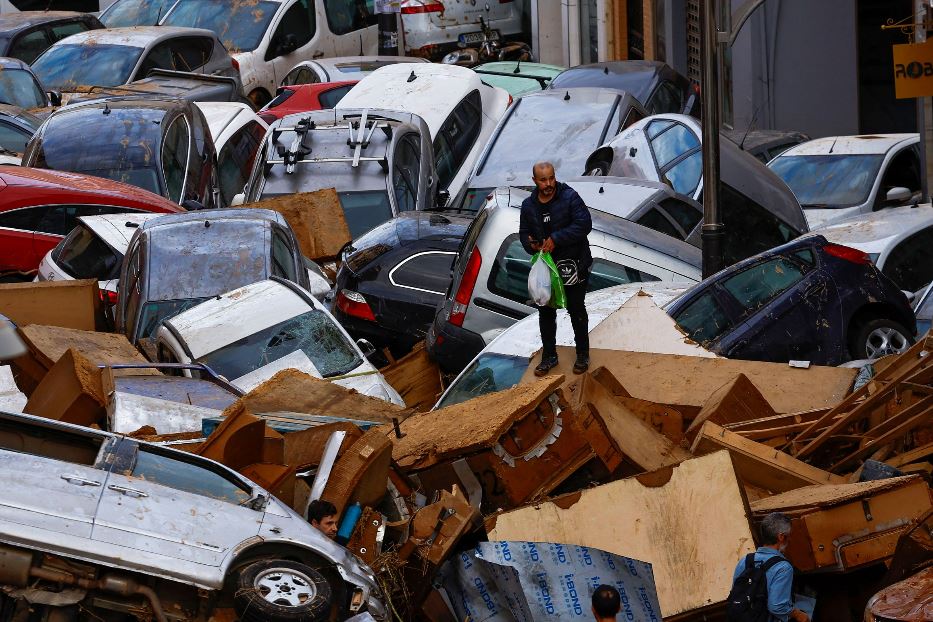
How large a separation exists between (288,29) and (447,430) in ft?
63.7

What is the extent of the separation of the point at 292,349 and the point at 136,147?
7265 millimetres

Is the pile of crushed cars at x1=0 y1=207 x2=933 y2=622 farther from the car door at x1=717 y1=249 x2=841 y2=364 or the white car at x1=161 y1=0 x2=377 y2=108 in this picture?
the white car at x1=161 y1=0 x2=377 y2=108

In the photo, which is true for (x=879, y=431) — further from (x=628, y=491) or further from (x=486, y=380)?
(x=486, y=380)

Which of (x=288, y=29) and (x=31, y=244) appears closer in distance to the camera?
(x=31, y=244)

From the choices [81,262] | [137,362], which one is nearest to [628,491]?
[137,362]

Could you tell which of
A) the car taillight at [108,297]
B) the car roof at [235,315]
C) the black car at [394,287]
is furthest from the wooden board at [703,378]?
the car taillight at [108,297]

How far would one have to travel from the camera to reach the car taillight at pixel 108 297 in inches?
569

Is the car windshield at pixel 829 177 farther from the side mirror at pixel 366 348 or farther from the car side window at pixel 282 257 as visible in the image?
the side mirror at pixel 366 348

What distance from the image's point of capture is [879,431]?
916 cm

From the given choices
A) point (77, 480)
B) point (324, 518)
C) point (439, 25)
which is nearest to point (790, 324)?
point (324, 518)

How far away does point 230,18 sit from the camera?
27453mm

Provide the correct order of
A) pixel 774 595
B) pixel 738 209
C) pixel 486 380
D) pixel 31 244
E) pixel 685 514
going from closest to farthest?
pixel 774 595, pixel 685 514, pixel 486 380, pixel 738 209, pixel 31 244

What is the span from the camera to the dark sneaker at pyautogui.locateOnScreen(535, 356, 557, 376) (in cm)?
1041

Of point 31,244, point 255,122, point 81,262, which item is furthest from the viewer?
point 255,122
